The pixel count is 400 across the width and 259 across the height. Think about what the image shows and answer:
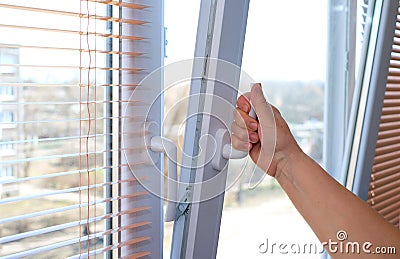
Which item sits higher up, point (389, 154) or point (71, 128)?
point (71, 128)

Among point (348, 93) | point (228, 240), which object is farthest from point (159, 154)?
point (348, 93)

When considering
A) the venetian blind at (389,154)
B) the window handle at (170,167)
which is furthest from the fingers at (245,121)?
the venetian blind at (389,154)

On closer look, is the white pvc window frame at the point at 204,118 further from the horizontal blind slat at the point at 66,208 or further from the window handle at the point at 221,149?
the horizontal blind slat at the point at 66,208

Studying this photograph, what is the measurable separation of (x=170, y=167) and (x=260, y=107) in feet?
0.92

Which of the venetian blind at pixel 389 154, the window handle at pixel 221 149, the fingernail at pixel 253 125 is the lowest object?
the venetian blind at pixel 389 154

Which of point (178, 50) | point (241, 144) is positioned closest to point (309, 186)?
point (241, 144)

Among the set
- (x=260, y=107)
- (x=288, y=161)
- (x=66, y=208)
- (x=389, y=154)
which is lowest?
(x=389, y=154)

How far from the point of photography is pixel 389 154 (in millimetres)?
2043

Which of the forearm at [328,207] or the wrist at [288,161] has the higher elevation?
the wrist at [288,161]

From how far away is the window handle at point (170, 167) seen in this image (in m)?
1.08

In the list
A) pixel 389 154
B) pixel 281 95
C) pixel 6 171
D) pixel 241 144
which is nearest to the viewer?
pixel 6 171

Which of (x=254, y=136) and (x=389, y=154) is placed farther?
(x=389, y=154)

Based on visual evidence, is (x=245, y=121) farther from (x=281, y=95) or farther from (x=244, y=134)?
(x=281, y=95)

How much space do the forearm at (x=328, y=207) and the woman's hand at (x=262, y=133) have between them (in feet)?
0.06
